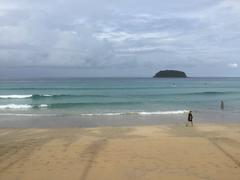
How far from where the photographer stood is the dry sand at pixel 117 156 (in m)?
11.3

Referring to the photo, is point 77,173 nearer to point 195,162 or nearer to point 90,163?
point 90,163

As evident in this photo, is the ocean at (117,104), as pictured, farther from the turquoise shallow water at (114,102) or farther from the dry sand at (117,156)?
the dry sand at (117,156)

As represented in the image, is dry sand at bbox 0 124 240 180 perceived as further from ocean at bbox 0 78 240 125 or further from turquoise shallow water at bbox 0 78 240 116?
turquoise shallow water at bbox 0 78 240 116

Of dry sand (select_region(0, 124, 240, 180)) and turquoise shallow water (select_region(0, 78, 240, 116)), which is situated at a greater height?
turquoise shallow water (select_region(0, 78, 240, 116))

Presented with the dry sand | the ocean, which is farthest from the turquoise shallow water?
the dry sand

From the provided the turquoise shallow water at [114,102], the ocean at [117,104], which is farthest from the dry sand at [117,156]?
the turquoise shallow water at [114,102]

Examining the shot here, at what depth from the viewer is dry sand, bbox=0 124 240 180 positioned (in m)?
11.3

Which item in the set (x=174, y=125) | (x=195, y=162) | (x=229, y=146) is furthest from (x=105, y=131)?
(x=195, y=162)

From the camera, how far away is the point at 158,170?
38.4 ft

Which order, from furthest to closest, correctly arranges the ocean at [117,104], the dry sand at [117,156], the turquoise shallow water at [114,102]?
1. the turquoise shallow water at [114,102]
2. the ocean at [117,104]
3. the dry sand at [117,156]

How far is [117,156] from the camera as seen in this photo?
13.6 meters

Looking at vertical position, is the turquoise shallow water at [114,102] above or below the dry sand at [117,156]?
above

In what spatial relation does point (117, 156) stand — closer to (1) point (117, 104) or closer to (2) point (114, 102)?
(1) point (117, 104)

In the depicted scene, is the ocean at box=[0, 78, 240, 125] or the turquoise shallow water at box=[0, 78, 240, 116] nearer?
the ocean at box=[0, 78, 240, 125]
